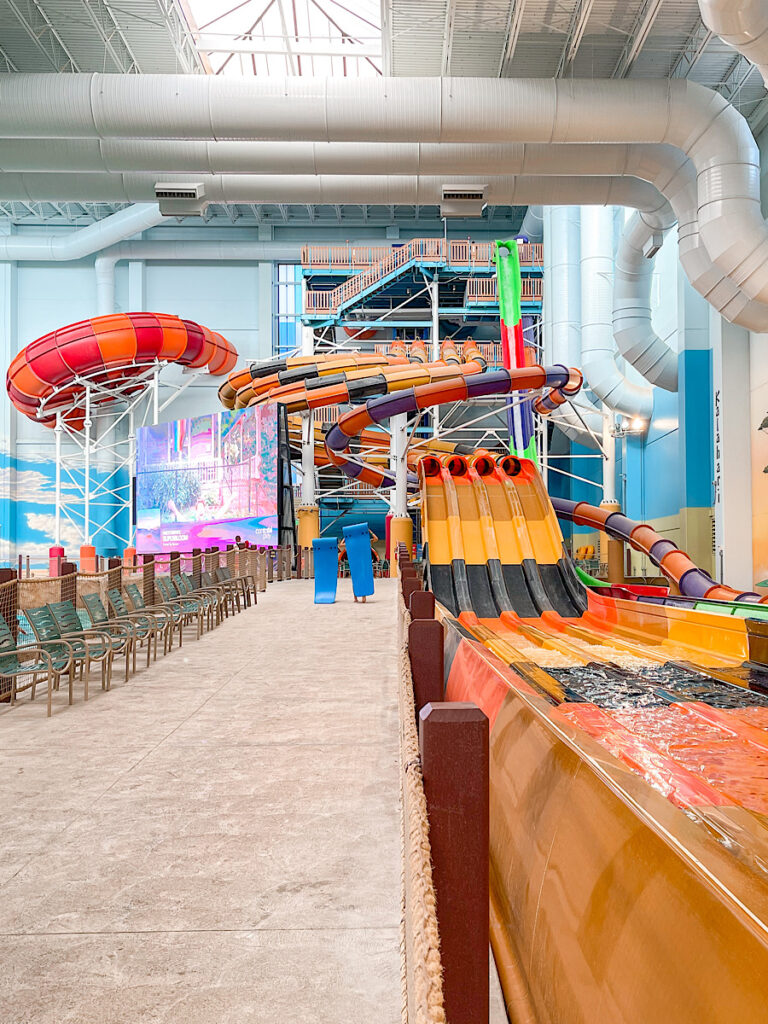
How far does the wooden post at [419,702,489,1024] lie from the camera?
47.5 inches

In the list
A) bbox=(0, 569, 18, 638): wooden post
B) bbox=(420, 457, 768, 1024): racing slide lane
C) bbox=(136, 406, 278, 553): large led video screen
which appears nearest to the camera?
bbox=(420, 457, 768, 1024): racing slide lane

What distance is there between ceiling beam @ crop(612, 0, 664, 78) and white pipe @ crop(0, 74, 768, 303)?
729 millimetres

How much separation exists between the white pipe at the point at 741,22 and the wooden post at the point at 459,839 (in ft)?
23.4

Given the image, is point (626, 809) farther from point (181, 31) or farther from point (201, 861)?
point (181, 31)

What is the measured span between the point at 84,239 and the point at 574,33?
2234 cm

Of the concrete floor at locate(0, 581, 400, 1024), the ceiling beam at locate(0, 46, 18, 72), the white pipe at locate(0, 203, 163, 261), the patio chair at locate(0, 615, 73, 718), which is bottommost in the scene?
the concrete floor at locate(0, 581, 400, 1024)

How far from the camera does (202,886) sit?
2785 mm

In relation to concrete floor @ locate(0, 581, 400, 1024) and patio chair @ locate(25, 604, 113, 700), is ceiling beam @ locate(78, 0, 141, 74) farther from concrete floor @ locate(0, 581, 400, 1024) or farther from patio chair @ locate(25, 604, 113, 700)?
concrete floor @ locate(0, 581, 400, 1024)

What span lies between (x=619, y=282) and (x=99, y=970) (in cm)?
1557

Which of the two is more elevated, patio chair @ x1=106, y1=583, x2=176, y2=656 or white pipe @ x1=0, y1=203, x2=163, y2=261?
white pipe @ x1=0, y1=203, x2=163, y2=261

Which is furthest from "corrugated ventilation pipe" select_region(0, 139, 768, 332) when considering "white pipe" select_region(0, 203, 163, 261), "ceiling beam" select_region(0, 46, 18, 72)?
"white pipe" select_region(0, 203, 163, 261)

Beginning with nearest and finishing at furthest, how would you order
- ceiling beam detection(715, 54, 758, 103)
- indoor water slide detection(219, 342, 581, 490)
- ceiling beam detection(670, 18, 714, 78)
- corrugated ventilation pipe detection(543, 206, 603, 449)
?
1. ceiling beam detection(670, 18, 714, 78)
2. ceiling beam detection(715, 54, 758, 103)
3. indoor water slide detection(219, 342, 581, 490)
4. corrugated ventilation pipe detection(543, 206, 603, 449)

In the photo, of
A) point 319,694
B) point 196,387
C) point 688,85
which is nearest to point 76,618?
point 319,694

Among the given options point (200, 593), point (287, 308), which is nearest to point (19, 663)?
point (200, 593)
